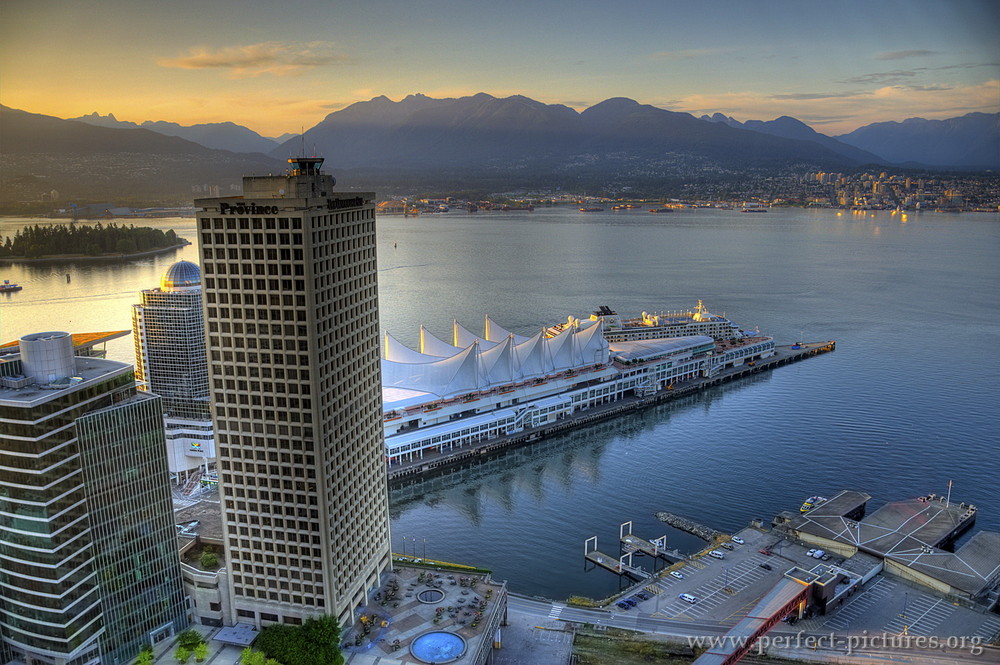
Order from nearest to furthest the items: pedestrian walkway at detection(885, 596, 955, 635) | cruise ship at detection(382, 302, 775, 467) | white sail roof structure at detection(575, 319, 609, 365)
Answer: pedestrian walkway at detection(885, 596, 955, 635), cruise ship at detection(382, 302, 775, 467), white sail roof structure at detection(575, 319, 609, 365)

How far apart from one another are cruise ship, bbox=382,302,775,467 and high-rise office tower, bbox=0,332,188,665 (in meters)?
17.8

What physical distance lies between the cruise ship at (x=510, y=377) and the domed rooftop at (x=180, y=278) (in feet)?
38.9

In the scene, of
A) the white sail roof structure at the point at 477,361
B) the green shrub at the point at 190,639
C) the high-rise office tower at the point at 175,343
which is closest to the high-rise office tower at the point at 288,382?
the green shrub at the point at 190,639

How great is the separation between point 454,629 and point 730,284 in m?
82.2

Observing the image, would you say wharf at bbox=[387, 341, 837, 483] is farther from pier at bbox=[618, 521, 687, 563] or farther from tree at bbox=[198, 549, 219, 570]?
tree at bbox=[198, 549, 219, 570]

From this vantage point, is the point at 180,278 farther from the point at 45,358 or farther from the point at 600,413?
the point at 600,413

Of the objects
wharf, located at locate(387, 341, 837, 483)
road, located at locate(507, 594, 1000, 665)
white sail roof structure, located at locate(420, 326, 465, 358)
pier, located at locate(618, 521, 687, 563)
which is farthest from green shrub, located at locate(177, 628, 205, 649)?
white sail roof structure, located at locate(420, 326, 465, 358)

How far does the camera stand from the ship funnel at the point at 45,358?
1945 cm

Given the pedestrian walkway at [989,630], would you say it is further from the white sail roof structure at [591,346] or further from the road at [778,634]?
the white sail roof structure at [591,346]

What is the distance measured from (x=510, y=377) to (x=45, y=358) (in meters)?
30.9

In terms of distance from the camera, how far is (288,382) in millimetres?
21172

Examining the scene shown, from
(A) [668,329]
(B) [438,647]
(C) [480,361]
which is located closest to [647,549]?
(B) [438,647]

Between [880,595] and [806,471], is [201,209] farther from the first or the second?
[806,471]

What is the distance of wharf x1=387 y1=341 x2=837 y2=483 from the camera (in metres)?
40.4
